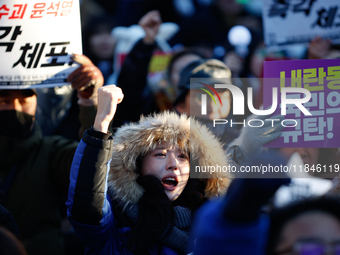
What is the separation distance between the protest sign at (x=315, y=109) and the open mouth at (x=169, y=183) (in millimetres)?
556

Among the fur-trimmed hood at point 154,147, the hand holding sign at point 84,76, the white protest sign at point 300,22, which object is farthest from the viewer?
the white protest sign at point 300,22

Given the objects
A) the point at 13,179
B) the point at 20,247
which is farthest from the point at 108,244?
the point at 13,179

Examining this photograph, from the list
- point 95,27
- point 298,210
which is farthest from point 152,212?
point 95,27

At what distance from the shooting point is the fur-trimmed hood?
1871mm

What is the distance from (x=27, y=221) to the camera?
2301mm

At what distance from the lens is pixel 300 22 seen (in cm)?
298

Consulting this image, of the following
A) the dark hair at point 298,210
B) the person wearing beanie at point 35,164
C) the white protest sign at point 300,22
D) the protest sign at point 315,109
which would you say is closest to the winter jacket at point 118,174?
the protest sign at point 315,109

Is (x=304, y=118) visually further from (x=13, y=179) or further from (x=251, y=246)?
(x=13, y=179)

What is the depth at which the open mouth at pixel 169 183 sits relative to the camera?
1.89 metres

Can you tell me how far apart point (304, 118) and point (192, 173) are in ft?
2.22

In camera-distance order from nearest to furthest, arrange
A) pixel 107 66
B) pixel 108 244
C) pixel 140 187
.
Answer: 1. pixel 108 244
2. pixel 140 187
3. pixel 107 66

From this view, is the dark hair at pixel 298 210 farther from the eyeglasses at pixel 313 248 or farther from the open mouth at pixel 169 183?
the open mouth at pixel 169 183

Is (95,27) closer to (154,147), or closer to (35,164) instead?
(35,164)

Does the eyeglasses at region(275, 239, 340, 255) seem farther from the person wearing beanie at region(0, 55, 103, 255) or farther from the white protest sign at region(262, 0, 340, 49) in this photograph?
the white protest sign at region(262, 0, 340, 49)
